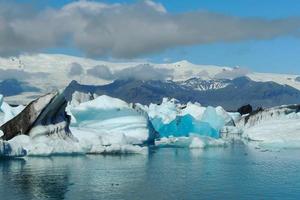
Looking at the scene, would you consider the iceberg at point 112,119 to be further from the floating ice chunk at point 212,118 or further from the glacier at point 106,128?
the floating ice chunk at point 212,118

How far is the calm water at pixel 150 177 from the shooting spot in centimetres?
2248

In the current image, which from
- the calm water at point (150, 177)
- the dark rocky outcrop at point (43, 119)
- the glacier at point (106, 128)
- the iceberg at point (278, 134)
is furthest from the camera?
the iceberg at point (278, 134)

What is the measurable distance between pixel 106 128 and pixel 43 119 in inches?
347

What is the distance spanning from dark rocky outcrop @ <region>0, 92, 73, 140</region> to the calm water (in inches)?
92.5

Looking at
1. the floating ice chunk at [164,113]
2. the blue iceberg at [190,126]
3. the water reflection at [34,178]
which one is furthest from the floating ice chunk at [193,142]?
the water reflection at [34,178]

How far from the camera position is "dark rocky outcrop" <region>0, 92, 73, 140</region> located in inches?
1355

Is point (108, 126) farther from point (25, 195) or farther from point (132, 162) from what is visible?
point (25, 195)

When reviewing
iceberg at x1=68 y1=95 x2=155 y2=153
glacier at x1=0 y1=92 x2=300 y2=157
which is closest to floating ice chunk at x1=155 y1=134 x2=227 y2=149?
glacier at x1=0 y1=92 x2=300 y2=157

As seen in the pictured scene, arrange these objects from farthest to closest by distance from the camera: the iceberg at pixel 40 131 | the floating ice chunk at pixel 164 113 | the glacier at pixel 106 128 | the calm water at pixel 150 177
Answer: the floating ice chunk at pixel 164 113 → the glacier at pixel 106 128 → the iceberg at pixel 40 131 → the calm water at pixel 150 177

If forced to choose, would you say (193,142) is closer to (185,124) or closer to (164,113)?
(185,124)

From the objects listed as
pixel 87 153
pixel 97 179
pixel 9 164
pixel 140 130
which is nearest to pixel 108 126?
pixel 140 130

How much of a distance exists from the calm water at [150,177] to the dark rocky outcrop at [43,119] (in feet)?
7.71

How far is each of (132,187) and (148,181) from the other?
1.94m

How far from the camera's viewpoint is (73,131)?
39.1 metres
